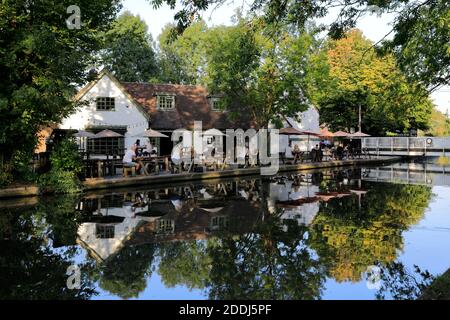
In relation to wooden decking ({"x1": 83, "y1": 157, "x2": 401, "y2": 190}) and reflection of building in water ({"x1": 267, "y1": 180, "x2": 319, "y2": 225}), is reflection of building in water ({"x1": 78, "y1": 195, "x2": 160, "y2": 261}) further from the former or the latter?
→ reflection of building in water ({"x1": 267, "y1": 180, "x2": 319, "y2": 225})

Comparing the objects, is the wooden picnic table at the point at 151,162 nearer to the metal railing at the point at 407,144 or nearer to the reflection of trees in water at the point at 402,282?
the reflection of trees in water at the point at 402,282

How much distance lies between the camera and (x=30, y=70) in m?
17.3

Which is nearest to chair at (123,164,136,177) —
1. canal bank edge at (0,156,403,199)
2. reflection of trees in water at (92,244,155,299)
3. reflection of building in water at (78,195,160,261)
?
canal bank edge at (0,156,403,199)

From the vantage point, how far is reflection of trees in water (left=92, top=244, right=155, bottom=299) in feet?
21.5

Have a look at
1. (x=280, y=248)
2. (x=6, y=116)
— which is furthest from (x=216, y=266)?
(x=6, y=116)

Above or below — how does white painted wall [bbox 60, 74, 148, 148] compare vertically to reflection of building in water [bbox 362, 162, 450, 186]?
above

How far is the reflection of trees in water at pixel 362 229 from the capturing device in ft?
26.1

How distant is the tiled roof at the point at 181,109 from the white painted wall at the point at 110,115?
1.24 metres

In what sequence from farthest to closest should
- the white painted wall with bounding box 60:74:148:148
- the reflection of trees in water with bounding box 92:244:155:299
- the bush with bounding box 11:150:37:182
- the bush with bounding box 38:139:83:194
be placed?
the white painted wall with bounding box 60:74:148:148, the bush with bounding box 11:150:37:182, the bush with bounding box 38:139:83:194, the reflection of trees in water with bounding box 92:244:155:299

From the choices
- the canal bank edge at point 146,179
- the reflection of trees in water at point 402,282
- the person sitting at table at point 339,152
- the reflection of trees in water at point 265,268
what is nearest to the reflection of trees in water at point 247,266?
the reflection of trees in water at point 265,268

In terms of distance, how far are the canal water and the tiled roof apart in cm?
1892

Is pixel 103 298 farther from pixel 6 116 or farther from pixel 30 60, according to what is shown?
pixel 30 60

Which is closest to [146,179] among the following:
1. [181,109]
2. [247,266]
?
[247,266]

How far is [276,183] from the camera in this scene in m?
22.7
